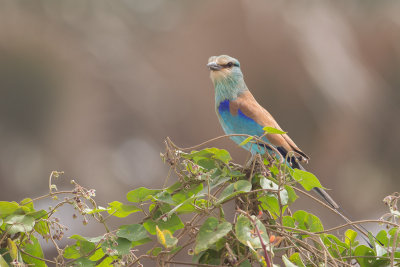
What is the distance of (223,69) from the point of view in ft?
8.25

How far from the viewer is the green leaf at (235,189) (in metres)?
1.11

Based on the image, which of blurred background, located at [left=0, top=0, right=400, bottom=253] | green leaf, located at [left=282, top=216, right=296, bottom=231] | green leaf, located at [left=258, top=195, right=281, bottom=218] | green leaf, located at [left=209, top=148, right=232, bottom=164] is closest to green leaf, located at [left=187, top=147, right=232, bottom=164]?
green leaf, located at [left=209, top=148, right=232, bottom=164]

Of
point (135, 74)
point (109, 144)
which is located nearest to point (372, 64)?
point (135, 74)

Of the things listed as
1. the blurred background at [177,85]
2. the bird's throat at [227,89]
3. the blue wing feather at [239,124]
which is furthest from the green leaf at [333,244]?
the blurred background at [177,85]

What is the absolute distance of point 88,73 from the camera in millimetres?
6203

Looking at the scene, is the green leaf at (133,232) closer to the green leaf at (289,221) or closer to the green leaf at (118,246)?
the green leaf at (118,246)

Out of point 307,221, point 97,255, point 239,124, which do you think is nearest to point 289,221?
point 307,221

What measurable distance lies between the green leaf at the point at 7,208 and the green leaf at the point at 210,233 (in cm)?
37

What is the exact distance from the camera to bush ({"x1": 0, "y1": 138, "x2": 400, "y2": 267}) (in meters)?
1.13

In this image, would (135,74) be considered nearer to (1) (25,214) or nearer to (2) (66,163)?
(2) (66,163)

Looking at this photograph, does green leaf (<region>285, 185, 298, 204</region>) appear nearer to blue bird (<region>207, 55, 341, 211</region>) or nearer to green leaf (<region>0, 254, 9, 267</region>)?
green leaf (<region>0, 254, 9, 267</region>)

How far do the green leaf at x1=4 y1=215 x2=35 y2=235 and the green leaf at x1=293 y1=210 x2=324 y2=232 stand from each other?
55cm

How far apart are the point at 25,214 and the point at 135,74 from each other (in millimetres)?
5152

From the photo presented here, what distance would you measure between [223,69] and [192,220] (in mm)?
1383
